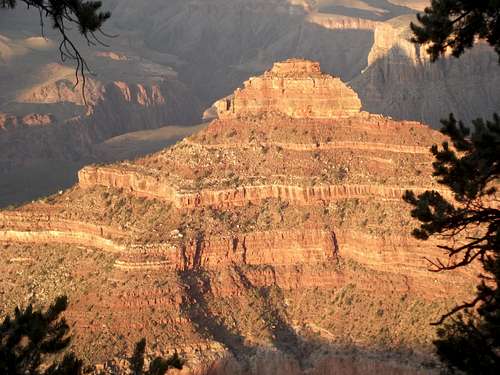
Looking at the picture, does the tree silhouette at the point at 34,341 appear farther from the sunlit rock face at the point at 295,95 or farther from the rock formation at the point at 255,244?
the sunlit rock face at the point at 295,95

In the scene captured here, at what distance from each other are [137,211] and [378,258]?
13.8 meters

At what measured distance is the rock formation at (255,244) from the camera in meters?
58.1

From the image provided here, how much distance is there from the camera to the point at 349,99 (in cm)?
6856

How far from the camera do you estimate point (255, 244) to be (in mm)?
63188

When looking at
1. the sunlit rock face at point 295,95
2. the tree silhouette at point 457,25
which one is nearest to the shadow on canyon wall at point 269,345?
Answer: the sunlit rock face at point 295,95

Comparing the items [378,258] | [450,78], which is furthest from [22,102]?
[378,258]

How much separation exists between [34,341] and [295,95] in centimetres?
4267

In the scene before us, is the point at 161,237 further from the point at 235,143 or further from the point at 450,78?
the point at 450,78

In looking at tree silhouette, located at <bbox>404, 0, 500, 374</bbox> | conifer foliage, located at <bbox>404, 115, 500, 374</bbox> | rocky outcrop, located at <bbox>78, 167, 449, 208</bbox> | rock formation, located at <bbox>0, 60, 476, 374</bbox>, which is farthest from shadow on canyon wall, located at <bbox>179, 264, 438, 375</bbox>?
tree silhouette, located at <bbox>404, 0, 500, 374</bbox>

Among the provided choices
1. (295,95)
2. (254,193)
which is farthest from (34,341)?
(295,95)

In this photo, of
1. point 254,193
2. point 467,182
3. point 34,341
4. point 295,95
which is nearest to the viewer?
point 34,341

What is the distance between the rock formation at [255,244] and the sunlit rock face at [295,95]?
0.34ft

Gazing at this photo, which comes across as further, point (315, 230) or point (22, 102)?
point (22, 102)

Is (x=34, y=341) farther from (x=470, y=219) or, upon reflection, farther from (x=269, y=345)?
(x=269, y=345)
